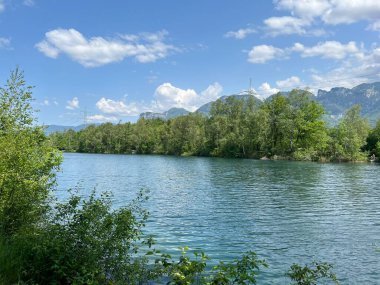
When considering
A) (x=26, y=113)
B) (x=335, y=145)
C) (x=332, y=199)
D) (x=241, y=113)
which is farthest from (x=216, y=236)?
(x=241, y=113)

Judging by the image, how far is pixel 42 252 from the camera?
1095cm

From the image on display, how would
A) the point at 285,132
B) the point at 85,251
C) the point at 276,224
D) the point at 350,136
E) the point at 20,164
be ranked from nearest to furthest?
1. the point at 85,251
2. the point at 20,164
3. the point at 276,224
4. the point at 350,136
5. the point at 285,132

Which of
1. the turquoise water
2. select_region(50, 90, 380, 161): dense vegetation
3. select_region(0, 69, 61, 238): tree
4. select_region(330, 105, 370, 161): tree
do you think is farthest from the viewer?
select_region(50, 90, 380, 161): dense vegetation

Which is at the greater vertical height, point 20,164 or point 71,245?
point 20,164

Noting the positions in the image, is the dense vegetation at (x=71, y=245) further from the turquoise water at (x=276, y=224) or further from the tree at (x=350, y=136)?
the tree at (x=350, y=136)

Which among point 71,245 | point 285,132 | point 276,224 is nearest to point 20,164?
Answer: point 71,245

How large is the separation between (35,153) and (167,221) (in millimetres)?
11740

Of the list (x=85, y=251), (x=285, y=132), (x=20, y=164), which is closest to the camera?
(x=85, y=251)

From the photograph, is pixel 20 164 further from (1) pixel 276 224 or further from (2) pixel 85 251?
(1) pixel 276 224

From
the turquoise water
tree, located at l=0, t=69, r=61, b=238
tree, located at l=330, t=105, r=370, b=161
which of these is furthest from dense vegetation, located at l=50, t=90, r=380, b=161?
tree, located at l=0, t=69, r=61, b=238

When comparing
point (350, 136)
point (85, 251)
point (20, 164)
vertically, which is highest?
point (350, 136)

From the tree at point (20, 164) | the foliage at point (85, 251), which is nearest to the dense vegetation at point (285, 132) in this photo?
the tree at point (20, 164)

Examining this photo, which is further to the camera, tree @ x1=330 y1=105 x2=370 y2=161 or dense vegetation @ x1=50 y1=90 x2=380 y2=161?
dense vegetation @ x1=50 y1=90 x2=380 y2=161

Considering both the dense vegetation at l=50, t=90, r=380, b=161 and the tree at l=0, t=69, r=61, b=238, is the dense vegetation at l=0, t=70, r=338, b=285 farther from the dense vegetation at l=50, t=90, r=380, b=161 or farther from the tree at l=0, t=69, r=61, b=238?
the dense vegetation at l=50, t=90, r=380, b=161
